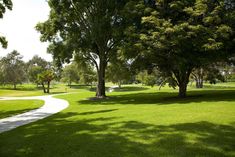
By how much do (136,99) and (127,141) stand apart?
1660cm

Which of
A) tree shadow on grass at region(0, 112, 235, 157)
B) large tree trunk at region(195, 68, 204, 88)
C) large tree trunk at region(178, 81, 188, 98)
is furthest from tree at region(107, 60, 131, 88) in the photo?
tree shadow on grass at region(0, 112, 235, 157)

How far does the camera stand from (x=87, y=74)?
63.1 metres

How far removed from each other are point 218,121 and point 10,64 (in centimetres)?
8967

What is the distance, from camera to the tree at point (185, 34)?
17.1m

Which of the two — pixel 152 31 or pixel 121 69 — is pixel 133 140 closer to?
pixel 152 31

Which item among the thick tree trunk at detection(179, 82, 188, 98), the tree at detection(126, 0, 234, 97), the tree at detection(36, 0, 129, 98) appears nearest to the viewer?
the tree at detection(126, 0, 234, 97)

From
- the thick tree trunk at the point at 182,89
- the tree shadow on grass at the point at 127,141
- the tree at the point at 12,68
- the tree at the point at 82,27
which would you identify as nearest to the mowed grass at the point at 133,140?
the tree shadow on grass at the point at 127,141

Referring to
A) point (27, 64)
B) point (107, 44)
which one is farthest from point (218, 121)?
point (27, 64)

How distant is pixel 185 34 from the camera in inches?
687

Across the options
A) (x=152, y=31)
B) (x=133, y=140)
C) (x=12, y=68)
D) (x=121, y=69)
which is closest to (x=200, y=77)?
(x=121, y=69)

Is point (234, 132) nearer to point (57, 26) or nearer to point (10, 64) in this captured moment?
point (57, 26)

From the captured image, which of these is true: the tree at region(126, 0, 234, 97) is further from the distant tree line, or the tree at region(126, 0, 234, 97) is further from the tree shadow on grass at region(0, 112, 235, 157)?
the tree shadow on grass at region(0, 112, 235, 157)

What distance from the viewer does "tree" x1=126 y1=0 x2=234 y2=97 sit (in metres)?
17.1

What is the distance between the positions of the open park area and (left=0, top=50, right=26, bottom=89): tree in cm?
6092
